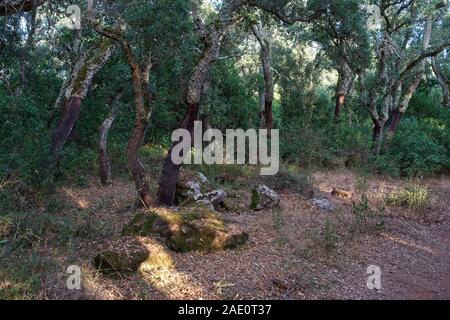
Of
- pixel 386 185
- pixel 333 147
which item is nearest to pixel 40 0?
pixel 386 185

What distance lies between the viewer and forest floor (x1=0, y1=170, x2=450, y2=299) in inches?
192

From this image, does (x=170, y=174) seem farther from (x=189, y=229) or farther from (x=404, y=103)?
(x=404, y=103)

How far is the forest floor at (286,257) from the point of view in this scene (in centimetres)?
487

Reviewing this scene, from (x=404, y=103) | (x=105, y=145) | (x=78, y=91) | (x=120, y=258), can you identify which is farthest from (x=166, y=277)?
(x=404, y=103)

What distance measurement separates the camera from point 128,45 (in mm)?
7219

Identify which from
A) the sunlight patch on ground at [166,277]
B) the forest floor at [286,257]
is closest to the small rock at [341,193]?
the forest floor at [286,257]

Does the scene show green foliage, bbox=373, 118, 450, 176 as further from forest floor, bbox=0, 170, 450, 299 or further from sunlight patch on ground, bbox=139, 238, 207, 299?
sunlight patch on ground, bbox=139, 238, 207, 299

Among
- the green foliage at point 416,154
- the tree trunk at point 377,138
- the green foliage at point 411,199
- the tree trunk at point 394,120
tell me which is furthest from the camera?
the tree trunk at point 394,120

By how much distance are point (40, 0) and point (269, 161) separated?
7.87 meters

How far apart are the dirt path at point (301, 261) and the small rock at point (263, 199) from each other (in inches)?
9.0

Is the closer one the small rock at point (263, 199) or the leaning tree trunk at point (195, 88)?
the leaning tree trunk at point (195, 88)

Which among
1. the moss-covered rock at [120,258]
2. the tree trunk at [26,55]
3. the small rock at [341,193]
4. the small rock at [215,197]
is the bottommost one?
the moss-covered rock at [120,258]

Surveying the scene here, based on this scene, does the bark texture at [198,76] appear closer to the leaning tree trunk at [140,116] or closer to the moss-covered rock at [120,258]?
the leaning tree trunk at [140,116]

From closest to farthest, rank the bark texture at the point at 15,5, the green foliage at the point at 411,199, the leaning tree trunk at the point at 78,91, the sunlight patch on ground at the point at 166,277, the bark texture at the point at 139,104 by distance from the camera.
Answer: the sunlight patch on ground at the point at 166,277 → the bark texture at the point at 15,5 → the bark texture at the point at 139,104 → the green foliage at the point at 411,199 → the leaning tree trunk at the point at 78,91
